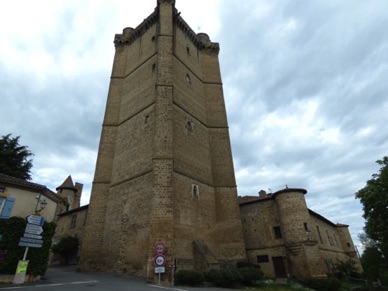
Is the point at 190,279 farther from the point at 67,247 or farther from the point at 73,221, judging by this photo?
the point at 73,221

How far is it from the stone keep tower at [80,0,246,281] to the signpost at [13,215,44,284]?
17.4 ft

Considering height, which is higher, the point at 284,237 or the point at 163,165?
the point at 163,165

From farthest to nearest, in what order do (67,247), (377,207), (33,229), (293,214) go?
(67,247), (377,207), (293,214), (33,229)

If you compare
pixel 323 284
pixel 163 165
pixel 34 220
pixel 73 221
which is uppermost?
pixel 163 165

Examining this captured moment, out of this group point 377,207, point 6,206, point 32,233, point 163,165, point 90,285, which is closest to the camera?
point 90,285

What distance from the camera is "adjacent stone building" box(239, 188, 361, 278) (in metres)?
17.9

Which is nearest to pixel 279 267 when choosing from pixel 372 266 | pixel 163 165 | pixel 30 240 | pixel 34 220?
pixel 372 266

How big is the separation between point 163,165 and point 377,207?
737 inches

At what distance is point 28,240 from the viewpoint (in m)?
11.0

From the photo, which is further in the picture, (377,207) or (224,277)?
(377,207)

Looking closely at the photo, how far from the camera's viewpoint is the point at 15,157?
77.8ft

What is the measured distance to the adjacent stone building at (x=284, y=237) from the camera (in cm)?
1786

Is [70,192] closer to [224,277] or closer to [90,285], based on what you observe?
[90,285]

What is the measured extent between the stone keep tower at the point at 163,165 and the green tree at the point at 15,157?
8.94 meters
